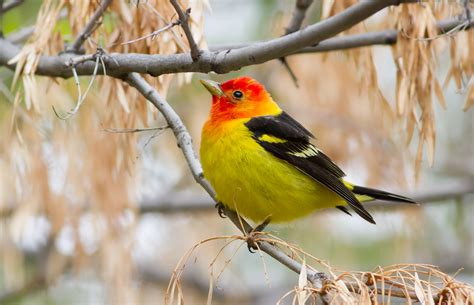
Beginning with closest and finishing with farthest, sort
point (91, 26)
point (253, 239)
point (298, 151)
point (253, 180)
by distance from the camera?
point (253, 239), point (91, 26), point (253, 180), point (298, 151)

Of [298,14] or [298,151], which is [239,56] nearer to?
[298,14]

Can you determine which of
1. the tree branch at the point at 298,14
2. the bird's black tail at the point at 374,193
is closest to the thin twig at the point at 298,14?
the tree branch at the point at 298,14

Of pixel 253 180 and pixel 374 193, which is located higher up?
pixel 253 180

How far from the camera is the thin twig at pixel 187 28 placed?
2.69m

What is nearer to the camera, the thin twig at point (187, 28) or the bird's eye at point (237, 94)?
the thin twig at point (187, 28)

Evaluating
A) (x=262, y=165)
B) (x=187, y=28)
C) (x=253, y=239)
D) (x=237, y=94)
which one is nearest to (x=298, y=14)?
(x=237, y=94)

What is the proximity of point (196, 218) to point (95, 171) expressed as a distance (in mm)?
2309

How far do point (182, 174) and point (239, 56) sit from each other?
12.9ft

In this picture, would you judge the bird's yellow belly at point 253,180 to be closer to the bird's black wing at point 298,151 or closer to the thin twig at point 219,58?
the bird's black wing at point 298,151

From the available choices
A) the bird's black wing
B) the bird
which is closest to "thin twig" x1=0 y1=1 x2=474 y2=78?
the bird

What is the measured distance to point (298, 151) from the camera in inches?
155

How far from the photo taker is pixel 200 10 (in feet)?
11.1

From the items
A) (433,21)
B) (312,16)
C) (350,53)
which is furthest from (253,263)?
(433,21)

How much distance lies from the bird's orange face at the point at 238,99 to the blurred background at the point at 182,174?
0.26m
